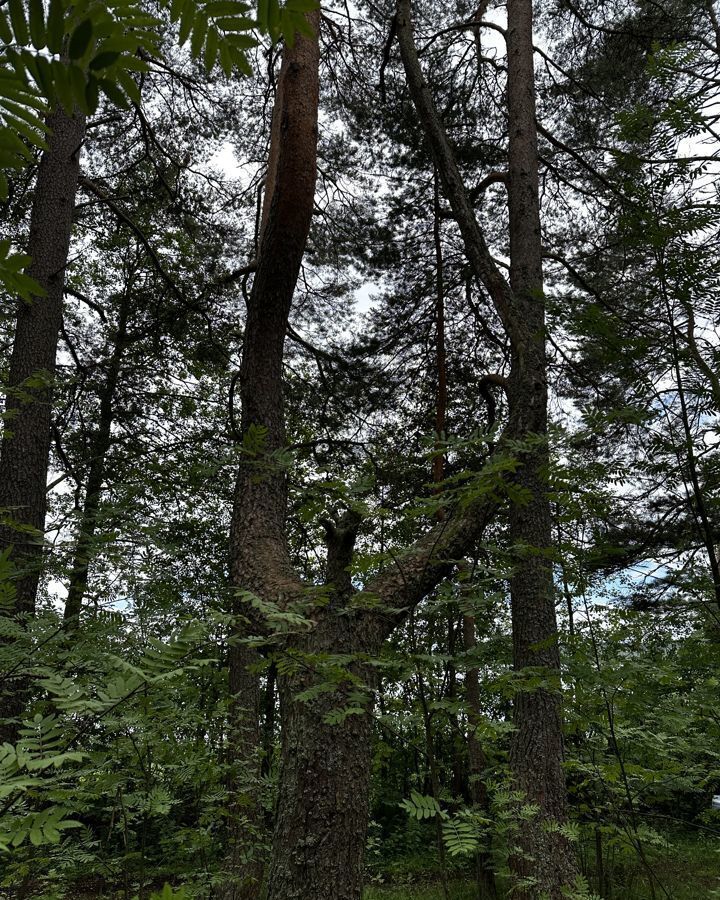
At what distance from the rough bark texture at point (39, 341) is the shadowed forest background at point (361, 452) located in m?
0.03

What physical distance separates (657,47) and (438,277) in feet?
16.5

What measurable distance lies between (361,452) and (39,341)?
12.8 ft

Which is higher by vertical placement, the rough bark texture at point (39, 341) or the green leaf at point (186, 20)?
the rough bark texture at point (39, 341)

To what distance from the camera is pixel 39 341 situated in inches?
209

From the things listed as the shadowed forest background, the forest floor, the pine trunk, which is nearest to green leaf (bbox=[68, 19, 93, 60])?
the shadowed forest background

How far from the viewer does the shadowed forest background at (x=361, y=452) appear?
83.7 inches

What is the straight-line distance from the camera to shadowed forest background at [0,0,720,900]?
83.7 inches

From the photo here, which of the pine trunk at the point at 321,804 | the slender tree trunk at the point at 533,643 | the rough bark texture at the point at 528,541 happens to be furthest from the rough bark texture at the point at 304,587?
the slender tree trunk at the point at 533,643

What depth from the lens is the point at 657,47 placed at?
2354 mm

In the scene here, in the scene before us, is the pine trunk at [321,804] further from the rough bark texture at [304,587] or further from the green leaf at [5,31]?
the green leaf at [5,31]

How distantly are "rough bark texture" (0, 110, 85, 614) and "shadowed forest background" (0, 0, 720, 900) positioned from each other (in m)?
0.03

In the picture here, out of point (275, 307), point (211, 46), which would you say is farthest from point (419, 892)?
point (211, 46)

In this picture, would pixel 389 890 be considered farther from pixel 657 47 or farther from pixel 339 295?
pixel 657 47

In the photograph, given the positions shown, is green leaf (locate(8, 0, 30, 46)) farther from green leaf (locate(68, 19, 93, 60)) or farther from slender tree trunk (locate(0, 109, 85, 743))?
slender tree trunk (locate(0, 109, 85, 743))
